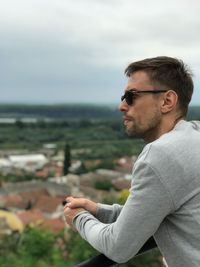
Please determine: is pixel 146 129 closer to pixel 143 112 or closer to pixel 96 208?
pixel 143 112

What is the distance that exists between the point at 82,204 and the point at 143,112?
0.36 metres

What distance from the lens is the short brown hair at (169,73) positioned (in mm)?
1601

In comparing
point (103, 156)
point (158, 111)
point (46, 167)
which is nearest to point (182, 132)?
point (158, 111)

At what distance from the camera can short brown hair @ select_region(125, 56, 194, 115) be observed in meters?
1.60

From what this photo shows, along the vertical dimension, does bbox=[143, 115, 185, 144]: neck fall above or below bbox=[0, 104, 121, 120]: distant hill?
above

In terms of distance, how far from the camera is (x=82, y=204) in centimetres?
167

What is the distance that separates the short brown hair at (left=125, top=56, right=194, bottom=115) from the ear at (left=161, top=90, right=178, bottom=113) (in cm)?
2

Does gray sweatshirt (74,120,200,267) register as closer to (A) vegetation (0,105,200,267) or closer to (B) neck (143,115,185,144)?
(B) neck (143,115,185,144)

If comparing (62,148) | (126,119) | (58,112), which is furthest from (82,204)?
(58,112)

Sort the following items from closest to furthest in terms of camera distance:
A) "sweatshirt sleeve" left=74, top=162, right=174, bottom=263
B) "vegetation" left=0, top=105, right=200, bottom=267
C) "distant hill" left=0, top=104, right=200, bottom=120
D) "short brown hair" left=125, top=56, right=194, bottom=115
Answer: "sweatshirt sleeve" left=74, top=162, right=174, bottom=263 < "short brown hair" left=125, top=56, right=194, bottom=115 < "vegetation" left=0, top=105, right=200, bottom=267 < "distant hill" left=0, top=104, right=200, bottom=120

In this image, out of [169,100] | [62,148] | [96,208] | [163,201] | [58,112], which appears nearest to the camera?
[163,201]

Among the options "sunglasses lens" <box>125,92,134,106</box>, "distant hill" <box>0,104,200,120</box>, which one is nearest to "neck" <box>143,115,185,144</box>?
"sunglasses lens" <box>125,92,134,106</box>

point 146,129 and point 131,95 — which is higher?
point 131,95

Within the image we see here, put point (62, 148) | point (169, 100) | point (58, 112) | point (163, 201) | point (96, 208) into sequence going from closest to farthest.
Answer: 1. point (163, 201)
2. point (169, 100)
3. point (96, 208)
4. point (62, 148)
5. point (58, 112)
